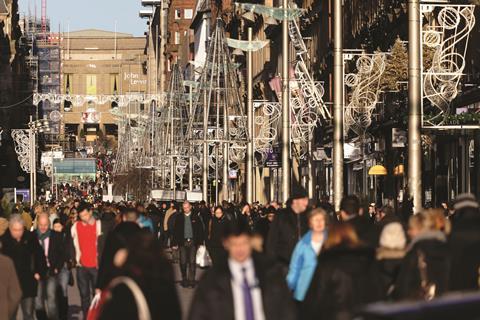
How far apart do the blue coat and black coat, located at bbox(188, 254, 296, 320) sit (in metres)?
3.16

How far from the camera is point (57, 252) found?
21266 mm

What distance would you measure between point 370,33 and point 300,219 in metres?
37.1

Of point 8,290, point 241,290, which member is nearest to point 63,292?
point 8,290

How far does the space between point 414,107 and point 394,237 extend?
49.2 feet

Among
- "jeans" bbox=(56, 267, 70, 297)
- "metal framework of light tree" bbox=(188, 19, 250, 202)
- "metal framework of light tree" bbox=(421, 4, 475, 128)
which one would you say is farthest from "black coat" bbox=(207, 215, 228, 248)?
"metal framework of light tree" bbox=(188, 19, 250, 202)

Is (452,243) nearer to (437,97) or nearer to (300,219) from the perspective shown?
(300,219)

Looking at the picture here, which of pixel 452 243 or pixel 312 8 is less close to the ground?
pixel 312 8

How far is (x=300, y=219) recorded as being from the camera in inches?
709

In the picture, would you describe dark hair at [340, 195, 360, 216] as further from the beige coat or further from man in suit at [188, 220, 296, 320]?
man in suit at [188, 220, 296, 320]

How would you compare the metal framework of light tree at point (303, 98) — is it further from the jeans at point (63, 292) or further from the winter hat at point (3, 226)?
the winter hat at point (3, 226)

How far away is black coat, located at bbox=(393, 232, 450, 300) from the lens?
40.7ft

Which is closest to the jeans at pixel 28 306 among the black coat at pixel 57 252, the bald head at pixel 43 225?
the black coat at pixel 57 252

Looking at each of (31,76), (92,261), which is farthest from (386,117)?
(31,76)

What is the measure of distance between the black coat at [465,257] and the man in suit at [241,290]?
2.22 metres
